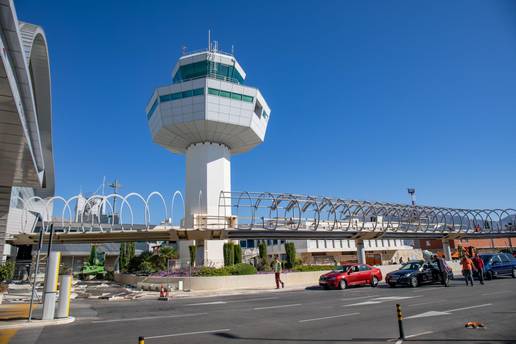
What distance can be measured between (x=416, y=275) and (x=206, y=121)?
27856 mm

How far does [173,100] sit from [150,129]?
7.44 m

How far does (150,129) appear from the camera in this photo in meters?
47.7

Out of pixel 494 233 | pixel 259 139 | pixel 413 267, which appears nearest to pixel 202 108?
pixel 259 139

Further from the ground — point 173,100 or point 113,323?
point 173,100

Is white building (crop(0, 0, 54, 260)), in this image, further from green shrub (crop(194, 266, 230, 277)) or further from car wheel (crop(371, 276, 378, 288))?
car wheel (crop(371, 276, 378, 288))

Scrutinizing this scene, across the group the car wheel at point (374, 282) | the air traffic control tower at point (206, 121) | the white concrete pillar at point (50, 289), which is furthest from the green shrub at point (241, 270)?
the white concrete pillar at point (50, 289)

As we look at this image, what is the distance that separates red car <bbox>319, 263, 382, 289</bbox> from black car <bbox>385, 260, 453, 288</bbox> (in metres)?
1.51

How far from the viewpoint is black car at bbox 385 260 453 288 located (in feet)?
70.8

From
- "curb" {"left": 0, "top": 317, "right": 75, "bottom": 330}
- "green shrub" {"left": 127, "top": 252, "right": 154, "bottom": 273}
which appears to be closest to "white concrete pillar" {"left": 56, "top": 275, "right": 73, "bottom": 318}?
"curb" {"left": 0, "top": 317, "right": 75, "bottom": 330}

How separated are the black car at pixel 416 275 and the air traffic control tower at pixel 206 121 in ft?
75.9

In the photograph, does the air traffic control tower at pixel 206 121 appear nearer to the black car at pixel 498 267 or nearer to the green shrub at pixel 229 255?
the green shrub at pixel 229 255

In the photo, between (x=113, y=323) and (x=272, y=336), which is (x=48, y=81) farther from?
(x=272, y=336)

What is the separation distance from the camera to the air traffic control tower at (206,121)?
41344mm

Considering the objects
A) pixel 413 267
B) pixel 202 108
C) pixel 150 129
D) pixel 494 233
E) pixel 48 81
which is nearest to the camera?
pixel 413 267
